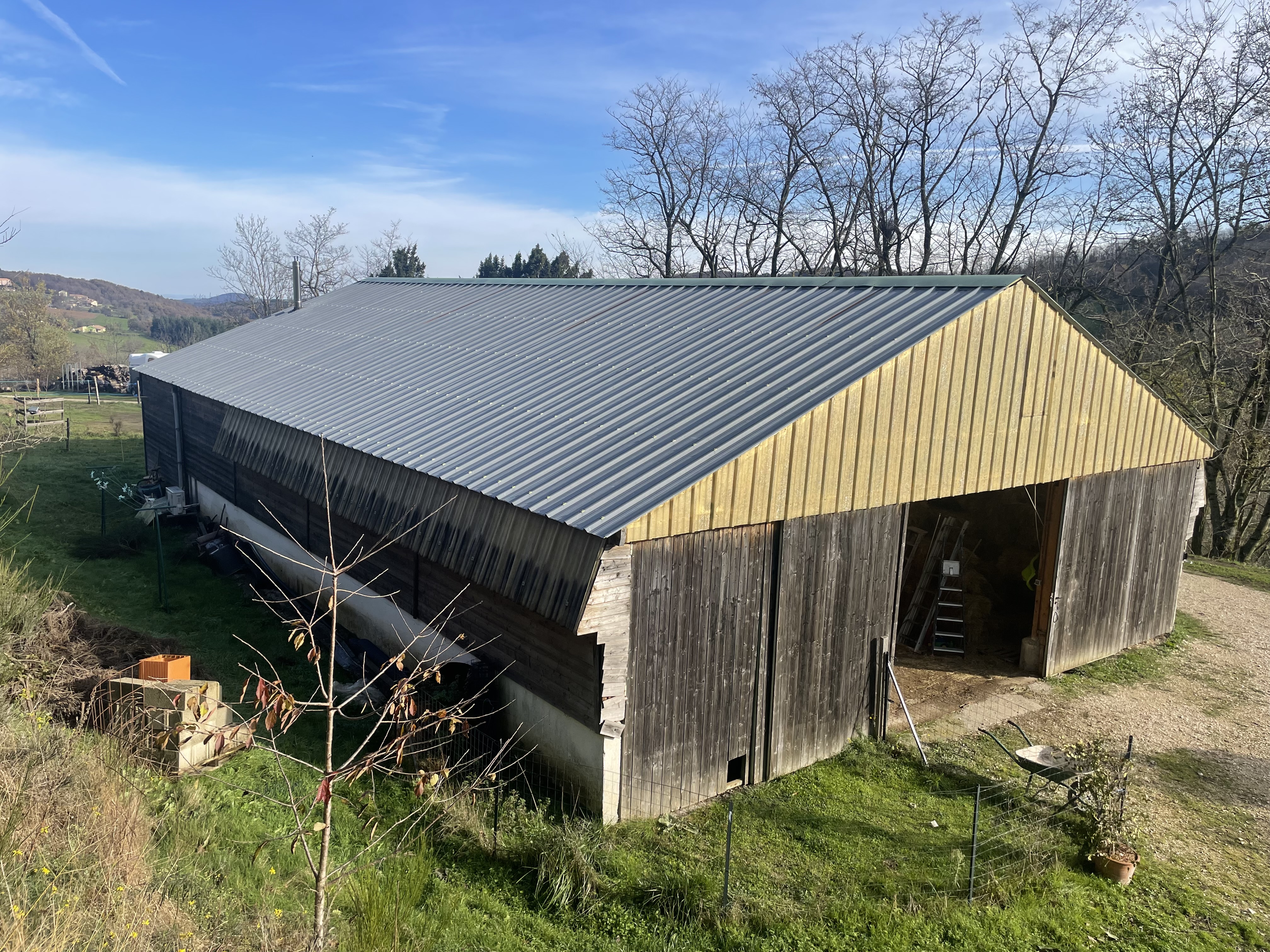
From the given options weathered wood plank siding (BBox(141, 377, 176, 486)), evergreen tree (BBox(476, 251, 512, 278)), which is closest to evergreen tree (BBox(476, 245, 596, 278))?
evergreen tree (BBox(476, 251, 512, 278))

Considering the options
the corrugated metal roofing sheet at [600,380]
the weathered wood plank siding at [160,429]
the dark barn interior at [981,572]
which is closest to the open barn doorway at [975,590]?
the dark barn interior at [981,572]

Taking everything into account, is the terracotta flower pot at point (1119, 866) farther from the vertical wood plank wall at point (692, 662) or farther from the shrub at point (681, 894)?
the shrub at point (681, 894)

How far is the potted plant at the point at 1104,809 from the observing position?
26.2ft

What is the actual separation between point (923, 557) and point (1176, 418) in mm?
Result: 4850

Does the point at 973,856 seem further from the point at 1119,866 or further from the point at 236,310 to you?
the point at 236,310

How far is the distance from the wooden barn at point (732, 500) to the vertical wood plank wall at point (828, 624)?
4 cm

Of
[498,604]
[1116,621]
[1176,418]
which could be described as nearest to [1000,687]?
[1116,621]

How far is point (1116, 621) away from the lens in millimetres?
14578

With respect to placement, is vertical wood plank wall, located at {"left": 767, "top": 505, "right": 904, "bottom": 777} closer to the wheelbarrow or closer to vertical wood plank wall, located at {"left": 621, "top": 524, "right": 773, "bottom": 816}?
vertical wood plank wall, located at {"left": 621, "top": 524, "right": 773, "bottom": 816}

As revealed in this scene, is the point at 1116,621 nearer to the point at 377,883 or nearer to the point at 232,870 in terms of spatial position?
the point at 377,883

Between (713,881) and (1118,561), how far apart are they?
1030 centimetres

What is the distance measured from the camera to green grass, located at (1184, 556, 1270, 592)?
2064 cm

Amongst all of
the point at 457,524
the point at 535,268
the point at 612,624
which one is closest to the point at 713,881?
the point at 612,624

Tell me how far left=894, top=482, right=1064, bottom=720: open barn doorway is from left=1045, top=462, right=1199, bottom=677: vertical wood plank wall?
1.27ft
